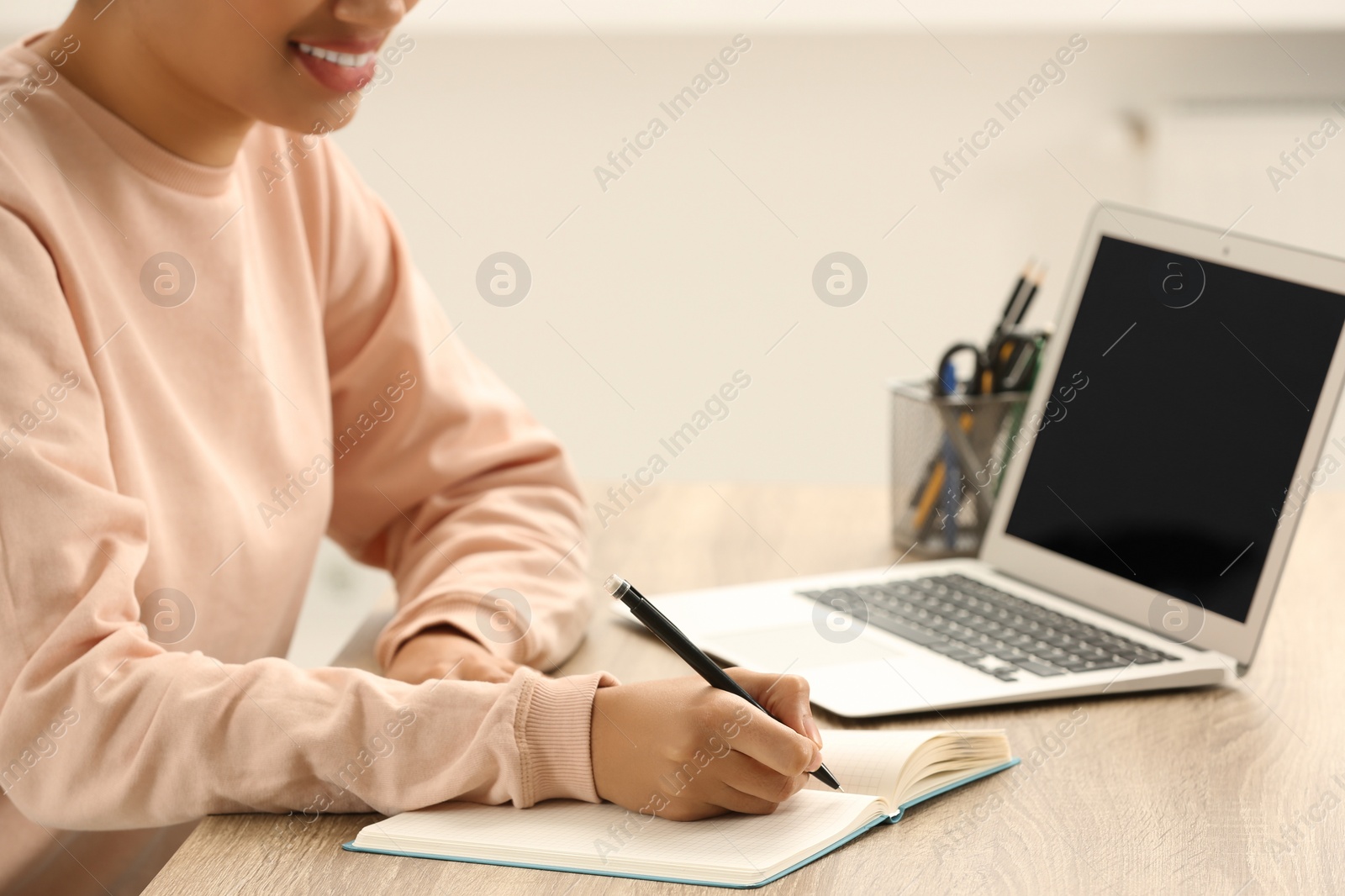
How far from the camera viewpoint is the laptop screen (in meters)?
0.94

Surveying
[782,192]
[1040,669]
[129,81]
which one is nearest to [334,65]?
[129,81]

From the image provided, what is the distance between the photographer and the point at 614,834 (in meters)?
0.67

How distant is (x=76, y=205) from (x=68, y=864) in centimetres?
47

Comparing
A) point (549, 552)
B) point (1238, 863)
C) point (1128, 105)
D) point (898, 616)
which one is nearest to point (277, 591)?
Result: point (549, 552)

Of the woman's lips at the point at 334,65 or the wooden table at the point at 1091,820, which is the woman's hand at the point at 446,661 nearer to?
the wooden table at the point at 1091,820

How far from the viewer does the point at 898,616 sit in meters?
1.01

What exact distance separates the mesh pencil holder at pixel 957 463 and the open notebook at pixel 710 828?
Result: 0.48m

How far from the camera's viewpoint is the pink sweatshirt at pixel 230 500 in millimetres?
692

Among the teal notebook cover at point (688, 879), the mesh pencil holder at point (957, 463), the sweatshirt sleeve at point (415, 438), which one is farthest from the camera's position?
the mesh pencil holder at point (957, 463)

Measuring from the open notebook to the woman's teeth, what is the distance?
0.51 m

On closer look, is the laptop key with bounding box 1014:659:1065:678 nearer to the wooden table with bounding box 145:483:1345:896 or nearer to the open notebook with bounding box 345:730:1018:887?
the wooden table with bounding box 145:483:1345:896

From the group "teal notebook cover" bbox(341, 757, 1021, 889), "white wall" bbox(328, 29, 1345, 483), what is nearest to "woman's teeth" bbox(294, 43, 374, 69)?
"teal notebook cover" bbox(341, 757, 1021, 889)

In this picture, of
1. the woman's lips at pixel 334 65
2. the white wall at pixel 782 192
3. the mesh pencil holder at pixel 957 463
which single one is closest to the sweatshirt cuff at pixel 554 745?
the woman's lips at pixel 334 65

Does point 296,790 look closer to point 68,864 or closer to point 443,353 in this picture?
point 68,864
